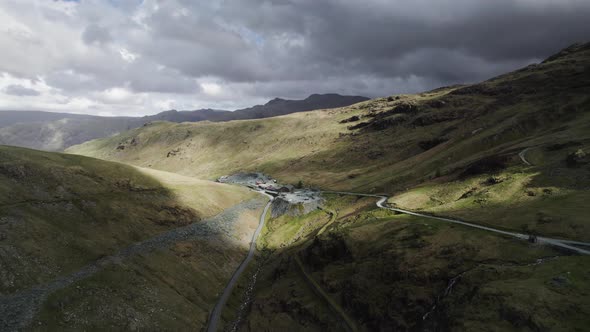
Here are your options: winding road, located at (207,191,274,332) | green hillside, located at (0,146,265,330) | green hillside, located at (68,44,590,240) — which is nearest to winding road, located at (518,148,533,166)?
green hillside, located at (68,44,590,240)

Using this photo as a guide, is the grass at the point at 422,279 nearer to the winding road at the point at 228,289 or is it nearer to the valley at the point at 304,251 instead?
the valley at the point at 304,251

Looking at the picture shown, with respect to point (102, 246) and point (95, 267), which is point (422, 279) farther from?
point (102, 246)

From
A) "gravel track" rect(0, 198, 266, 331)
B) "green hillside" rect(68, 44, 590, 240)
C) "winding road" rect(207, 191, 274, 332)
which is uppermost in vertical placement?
"green hillside" rect(68, 44, 590, 240)

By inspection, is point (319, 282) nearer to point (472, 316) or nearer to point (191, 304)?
point (191, 304)

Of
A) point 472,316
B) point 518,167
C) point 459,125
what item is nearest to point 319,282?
point 472,316

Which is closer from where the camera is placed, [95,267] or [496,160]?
[95,267]

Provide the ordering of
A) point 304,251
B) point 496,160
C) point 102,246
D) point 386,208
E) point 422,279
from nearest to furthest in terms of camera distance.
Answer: point 422,279 < point 102,246 < point 304,251 < point 386,208 < point 496,160

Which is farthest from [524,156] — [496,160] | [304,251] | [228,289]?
[228,289]

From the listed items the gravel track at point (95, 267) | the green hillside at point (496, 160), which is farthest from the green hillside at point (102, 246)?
the green hillside at point (496, 160)

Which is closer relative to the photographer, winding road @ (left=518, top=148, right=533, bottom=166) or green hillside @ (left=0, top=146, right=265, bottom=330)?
green hillside @ (left=0, top=146, right=265, bottom=330)

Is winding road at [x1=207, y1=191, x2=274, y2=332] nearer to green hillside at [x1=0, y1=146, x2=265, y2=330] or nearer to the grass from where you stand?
green hillside at [x1=0, y1=146, x2=265, y2=330]

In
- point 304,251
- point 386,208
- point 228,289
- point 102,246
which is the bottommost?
point 228,289

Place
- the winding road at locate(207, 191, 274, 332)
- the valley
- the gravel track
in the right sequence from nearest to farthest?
the valley, the gravel track, the winding road at locate(207, 191, 274, 332)
